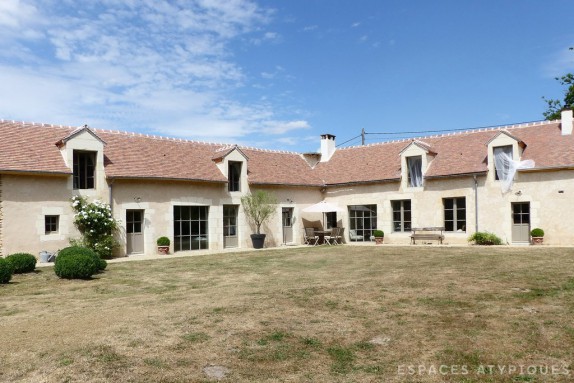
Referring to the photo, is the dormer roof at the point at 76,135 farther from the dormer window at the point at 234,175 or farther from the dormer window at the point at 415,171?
the dormer window at the point at 415,171

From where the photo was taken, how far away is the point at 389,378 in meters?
4.84

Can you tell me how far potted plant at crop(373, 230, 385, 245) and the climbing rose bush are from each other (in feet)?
39.5

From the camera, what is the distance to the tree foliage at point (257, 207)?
2225cm

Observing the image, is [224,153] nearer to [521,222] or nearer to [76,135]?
[76,135]

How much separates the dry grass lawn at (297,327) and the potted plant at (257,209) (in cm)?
1025

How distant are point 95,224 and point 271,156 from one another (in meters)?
11.0

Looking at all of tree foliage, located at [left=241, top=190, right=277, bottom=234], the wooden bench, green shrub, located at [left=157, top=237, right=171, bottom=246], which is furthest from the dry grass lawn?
tree foliage, located at [left=241, top=190, right=277, bottom=234]

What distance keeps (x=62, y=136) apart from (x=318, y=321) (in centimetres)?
1526

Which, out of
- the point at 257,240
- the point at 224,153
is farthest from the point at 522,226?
the point at 224,153

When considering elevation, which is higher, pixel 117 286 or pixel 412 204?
pixel 412 204

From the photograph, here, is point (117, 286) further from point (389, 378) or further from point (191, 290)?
point (389, 378)

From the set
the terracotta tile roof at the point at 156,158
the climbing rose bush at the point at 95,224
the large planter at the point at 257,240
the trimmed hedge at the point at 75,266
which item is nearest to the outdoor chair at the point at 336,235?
the large planter at the point at 257,240

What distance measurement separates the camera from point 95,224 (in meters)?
17.3

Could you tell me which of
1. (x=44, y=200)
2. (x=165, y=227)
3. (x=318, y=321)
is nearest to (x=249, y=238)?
(x=165, y=227)
